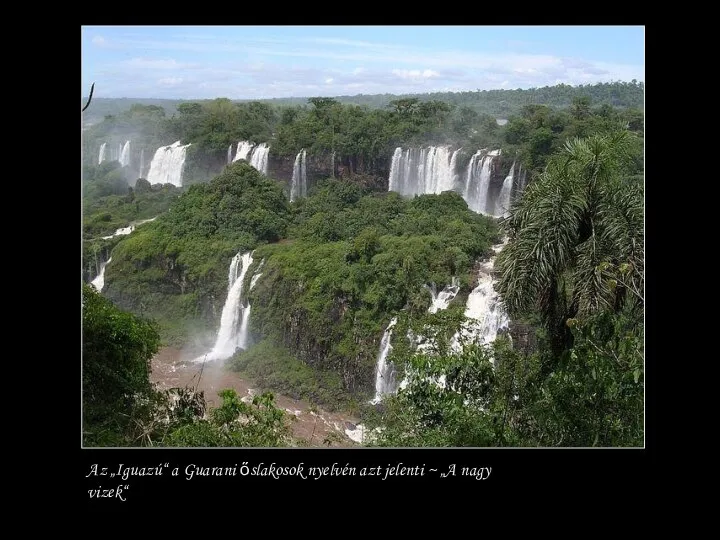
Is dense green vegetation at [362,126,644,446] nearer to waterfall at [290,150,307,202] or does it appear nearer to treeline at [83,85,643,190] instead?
treeline at [83,85,643,190]

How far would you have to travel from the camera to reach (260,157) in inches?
1085

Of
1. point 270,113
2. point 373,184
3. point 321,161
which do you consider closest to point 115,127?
point 270,113

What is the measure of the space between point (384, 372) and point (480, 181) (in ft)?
29.3

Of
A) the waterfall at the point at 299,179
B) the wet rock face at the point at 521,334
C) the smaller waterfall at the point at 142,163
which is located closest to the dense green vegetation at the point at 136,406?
the wet rock face at the point at 521,334

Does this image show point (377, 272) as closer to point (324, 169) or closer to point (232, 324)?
point (232, 324)

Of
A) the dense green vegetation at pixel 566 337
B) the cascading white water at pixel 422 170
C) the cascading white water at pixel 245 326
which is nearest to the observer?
the dense green vegetation at pixel 566 337

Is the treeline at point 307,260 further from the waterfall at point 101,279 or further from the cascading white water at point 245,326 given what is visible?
the waterfall at point 101,279

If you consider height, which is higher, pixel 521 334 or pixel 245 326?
pixel 521 334

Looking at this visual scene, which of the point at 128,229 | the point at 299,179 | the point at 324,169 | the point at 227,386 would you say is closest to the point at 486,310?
the point at 227,386

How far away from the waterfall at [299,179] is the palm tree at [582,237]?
833 inches

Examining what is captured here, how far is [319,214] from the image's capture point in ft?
72.9

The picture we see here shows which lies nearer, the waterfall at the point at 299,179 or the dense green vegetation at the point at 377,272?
the dense green vegetation at the point at 377,272

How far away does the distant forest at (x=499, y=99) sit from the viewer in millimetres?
29875
